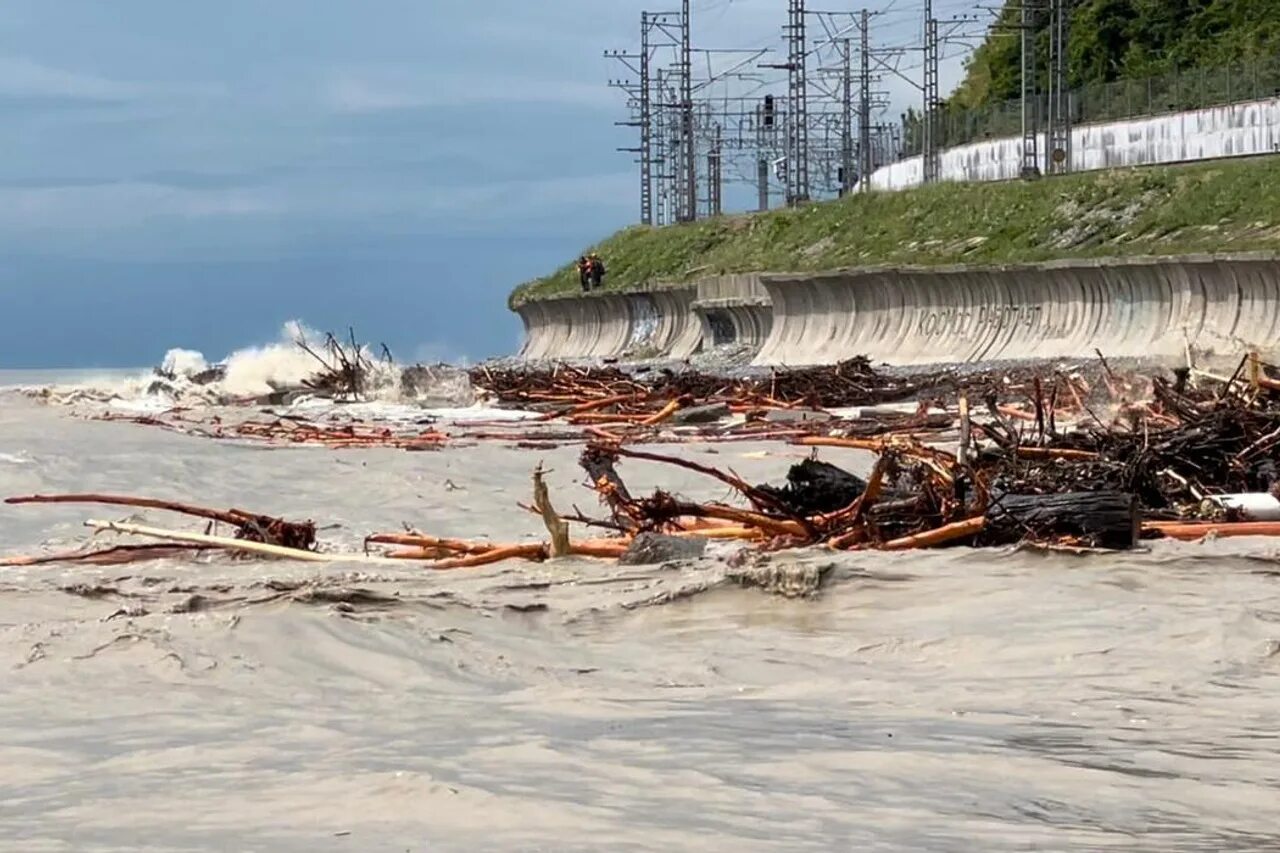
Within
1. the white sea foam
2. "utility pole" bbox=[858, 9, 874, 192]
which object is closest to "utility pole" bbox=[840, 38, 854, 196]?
"utility pole" bbox=[858, 9, 874, 192]

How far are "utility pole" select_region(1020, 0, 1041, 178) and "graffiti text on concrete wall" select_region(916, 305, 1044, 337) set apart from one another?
10529 millimetres

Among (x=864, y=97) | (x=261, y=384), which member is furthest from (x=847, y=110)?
(x=261, y=384)

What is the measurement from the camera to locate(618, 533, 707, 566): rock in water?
9570mm

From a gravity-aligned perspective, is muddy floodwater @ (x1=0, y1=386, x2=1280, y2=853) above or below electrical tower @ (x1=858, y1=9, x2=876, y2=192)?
below

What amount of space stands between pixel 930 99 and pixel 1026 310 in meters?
29.1

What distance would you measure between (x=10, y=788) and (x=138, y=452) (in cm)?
1299

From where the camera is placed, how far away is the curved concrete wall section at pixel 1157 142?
5319 centimetres

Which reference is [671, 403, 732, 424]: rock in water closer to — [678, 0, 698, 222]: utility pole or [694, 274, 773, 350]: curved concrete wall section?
[694, 274, 773, 350]: curved concrete wall section

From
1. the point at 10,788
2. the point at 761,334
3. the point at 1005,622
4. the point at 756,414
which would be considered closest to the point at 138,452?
the point at 756,414

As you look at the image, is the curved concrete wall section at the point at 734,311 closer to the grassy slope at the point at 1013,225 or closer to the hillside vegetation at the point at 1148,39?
the grassy slope at the point at 1013,225

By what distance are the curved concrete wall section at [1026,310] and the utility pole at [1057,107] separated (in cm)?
875

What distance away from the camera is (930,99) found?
6819 centimetres

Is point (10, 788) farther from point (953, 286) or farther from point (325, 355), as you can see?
point (953, 286)

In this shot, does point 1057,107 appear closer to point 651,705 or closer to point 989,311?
point 989,311
